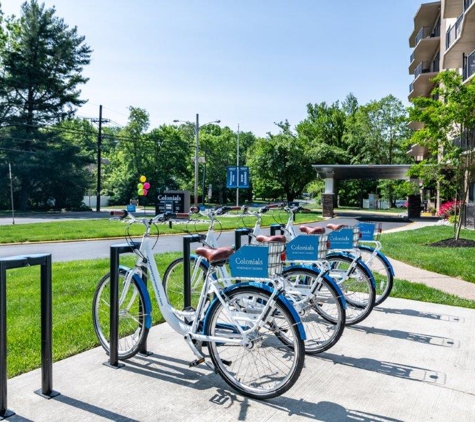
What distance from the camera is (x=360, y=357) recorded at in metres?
4.36

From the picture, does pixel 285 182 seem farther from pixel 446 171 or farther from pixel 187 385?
pixel 187 385

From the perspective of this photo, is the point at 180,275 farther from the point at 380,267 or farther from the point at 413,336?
the point at 380,267

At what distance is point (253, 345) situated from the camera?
11.8ft

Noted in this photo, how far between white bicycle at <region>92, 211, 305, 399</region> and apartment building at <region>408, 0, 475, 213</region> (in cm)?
1690

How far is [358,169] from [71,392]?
30833 mm

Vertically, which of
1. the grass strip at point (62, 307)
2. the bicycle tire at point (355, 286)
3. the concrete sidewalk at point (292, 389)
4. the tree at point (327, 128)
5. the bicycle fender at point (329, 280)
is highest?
the tree at point (327, 128)

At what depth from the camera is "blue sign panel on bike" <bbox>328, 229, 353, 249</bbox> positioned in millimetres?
5633

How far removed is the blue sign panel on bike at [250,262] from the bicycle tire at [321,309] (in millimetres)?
929

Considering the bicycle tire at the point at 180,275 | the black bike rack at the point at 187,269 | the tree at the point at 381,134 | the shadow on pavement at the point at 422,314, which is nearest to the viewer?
the black bike rack at the point at 187,269

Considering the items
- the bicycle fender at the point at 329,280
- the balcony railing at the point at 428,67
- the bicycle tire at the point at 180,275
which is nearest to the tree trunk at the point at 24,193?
the balcony railing at the point at 428,67

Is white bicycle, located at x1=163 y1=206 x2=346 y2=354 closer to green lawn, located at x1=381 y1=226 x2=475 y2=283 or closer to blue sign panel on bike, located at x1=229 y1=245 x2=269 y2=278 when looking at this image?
blue sign panel on bike, located at x1=229 y1=245 x2=269 y2=278

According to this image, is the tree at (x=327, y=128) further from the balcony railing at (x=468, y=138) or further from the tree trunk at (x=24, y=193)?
the balcony railing at (x=468, y=138)

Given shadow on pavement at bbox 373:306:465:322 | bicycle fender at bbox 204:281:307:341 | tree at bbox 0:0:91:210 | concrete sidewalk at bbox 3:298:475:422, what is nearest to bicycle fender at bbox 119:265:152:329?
concrete sidewalk at bbox 3:298:475:422

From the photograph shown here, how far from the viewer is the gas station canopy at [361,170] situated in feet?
102
